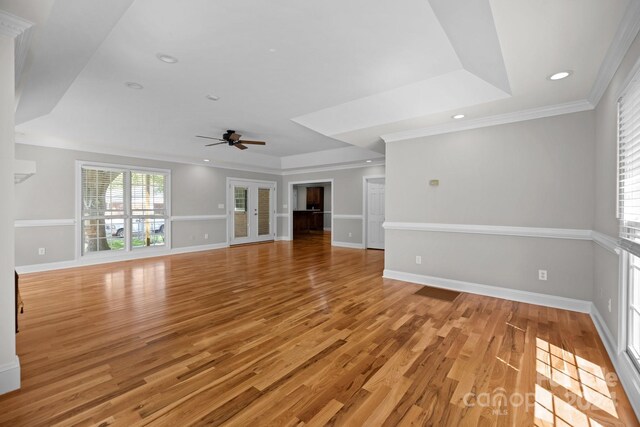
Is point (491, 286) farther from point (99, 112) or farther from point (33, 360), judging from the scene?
point (99, 112)

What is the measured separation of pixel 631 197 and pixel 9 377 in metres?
4.33


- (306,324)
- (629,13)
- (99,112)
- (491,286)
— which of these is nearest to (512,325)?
(491,286)

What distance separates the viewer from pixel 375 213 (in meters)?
7.98

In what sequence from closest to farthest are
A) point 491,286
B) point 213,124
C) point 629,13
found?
point 629,13, point 491,286, point 213,124

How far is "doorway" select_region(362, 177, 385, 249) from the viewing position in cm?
792

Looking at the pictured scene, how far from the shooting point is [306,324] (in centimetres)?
285

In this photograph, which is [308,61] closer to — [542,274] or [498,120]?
[498,120]

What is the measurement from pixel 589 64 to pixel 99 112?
20.8ft

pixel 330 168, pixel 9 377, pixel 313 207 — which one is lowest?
pixel 9 377

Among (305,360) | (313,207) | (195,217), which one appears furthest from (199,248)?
(313,207)

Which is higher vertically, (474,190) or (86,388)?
(474,190)

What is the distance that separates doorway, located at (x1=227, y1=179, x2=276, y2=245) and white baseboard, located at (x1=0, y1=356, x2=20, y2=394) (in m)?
6.78

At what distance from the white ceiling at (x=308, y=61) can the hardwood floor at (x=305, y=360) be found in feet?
7.95

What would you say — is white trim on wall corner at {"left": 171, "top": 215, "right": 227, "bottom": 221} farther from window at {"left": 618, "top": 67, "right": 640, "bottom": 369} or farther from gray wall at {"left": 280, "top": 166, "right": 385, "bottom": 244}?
window at {"left": 618, "top": 67, "right": 640, "bottom": 369}
